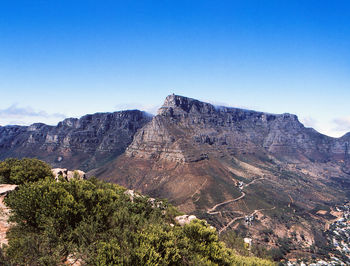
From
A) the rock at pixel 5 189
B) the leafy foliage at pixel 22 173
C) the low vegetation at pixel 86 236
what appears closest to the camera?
the low vegetation at pixel 86 236

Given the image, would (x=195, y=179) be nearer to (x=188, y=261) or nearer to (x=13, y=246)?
(x=188, y=261)

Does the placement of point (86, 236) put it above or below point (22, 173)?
above

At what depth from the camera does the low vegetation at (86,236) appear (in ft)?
73.8

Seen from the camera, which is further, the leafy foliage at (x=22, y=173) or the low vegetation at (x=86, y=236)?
the leafy foliage at (x=22, y=173)

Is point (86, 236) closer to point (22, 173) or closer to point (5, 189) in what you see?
point (5, 189)

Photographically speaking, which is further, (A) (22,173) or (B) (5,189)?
(A) (22,173)

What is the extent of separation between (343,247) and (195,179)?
351 ft

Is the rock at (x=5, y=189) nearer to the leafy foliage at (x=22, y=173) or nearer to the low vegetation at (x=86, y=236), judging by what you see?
the low vegetation at (x=86, y=236)

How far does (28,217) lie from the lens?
29.7 m

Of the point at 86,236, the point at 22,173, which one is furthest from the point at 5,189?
the point at 86,236

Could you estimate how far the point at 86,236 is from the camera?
89.2ft

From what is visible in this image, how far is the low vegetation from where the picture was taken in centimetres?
2250

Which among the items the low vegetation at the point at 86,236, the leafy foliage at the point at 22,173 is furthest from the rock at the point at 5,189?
the leafy foliage at the point at 22,173

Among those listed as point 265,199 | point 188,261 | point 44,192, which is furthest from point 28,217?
point 265,199
